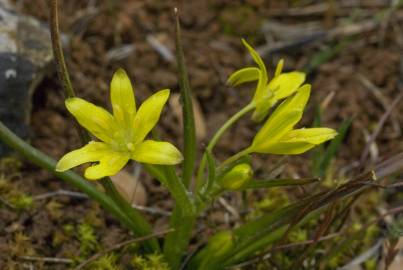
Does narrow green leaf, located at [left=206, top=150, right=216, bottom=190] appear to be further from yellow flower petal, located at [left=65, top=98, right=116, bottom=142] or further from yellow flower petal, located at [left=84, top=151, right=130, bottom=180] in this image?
yellow flower petal, located at [left=65, top=98, right=116, bottom=142]

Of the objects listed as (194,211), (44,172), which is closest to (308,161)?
(194,211)

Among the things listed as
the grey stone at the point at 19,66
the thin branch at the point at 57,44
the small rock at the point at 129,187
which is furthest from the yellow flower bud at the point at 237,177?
the grey stone at the point at 19,66

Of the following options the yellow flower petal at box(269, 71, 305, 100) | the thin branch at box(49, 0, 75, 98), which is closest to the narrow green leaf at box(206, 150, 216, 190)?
the yellow flower petal at box(269, 71, 305, 100)

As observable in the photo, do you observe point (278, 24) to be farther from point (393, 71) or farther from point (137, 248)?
point (137, 248)

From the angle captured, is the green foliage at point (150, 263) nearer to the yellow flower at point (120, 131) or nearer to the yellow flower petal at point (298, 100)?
the yellow flower at point (120, 131)

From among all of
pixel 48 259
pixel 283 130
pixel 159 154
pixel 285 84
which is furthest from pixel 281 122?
pixel 48 259

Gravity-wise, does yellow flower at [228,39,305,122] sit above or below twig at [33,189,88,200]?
above
